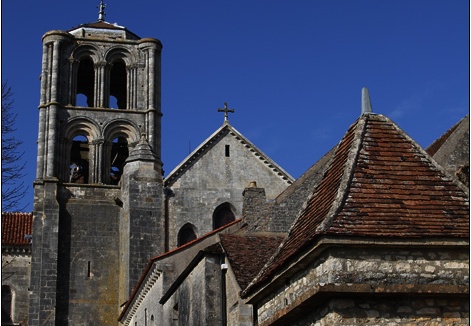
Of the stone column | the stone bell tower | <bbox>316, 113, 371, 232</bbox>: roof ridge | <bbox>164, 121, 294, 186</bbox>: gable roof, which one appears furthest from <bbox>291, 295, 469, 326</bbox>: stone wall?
the stone column

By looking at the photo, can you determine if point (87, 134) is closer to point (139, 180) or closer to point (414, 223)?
point (139, 180)

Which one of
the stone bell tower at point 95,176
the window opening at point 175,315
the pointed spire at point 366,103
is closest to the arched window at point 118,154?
the stone bell tower at point 95,176

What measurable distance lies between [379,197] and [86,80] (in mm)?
33557

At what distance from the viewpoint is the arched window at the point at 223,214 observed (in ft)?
120

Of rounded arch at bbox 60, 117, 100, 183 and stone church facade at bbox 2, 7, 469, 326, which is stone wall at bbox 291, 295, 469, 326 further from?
→ rounded arch at bbox 60, 117, 100, 183

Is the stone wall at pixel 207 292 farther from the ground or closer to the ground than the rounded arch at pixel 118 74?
closer to the ground

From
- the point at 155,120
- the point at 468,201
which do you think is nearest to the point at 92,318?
the point at 155,120

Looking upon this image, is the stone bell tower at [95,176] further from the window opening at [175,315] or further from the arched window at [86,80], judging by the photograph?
the window opening at [175,315]

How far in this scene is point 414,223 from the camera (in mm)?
8523

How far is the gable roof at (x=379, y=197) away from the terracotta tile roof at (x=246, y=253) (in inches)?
267

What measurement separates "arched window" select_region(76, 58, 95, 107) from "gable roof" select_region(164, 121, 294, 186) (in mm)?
5874

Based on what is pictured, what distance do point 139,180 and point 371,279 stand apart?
27.5 m

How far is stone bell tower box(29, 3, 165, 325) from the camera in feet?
113

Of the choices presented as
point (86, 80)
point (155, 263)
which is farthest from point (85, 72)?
point (155, 263)
